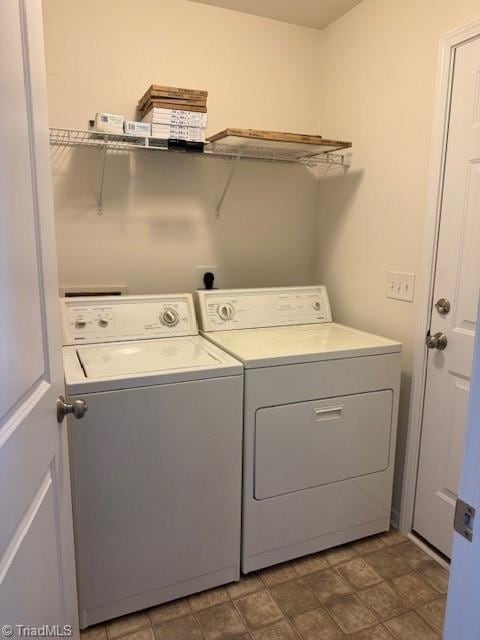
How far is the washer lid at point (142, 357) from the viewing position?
1.60 metres

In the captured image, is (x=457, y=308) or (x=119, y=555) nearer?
(x=119, y=555)

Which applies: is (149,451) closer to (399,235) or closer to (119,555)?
(119,555)

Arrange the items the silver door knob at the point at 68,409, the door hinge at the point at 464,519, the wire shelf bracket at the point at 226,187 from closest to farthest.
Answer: the door hinge at the point at 464,519 < the silver door knob at the point at 68,409 < the wire shelf bracket at the point at 226,187

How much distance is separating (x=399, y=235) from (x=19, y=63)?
1.66m

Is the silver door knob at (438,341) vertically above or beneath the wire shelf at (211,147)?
beneath

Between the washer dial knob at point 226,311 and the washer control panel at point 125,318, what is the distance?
13cm

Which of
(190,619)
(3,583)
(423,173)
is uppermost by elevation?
(423,173)

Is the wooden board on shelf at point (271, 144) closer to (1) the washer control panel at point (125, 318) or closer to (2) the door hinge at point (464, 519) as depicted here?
(1) the washer control panel at point (125, 318)

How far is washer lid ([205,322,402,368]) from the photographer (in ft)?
5.77

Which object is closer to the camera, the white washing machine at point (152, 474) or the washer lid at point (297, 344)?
the white washing machine at point (152, 474)

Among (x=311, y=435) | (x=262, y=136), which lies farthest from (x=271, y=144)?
(x=311, y=435)

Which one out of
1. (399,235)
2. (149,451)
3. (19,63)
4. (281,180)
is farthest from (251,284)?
(19,63)

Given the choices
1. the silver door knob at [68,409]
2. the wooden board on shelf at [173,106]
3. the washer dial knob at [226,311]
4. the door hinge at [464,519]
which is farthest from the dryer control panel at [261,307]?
the door hinge at [464,519]

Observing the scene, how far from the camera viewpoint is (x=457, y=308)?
71.5 inches
